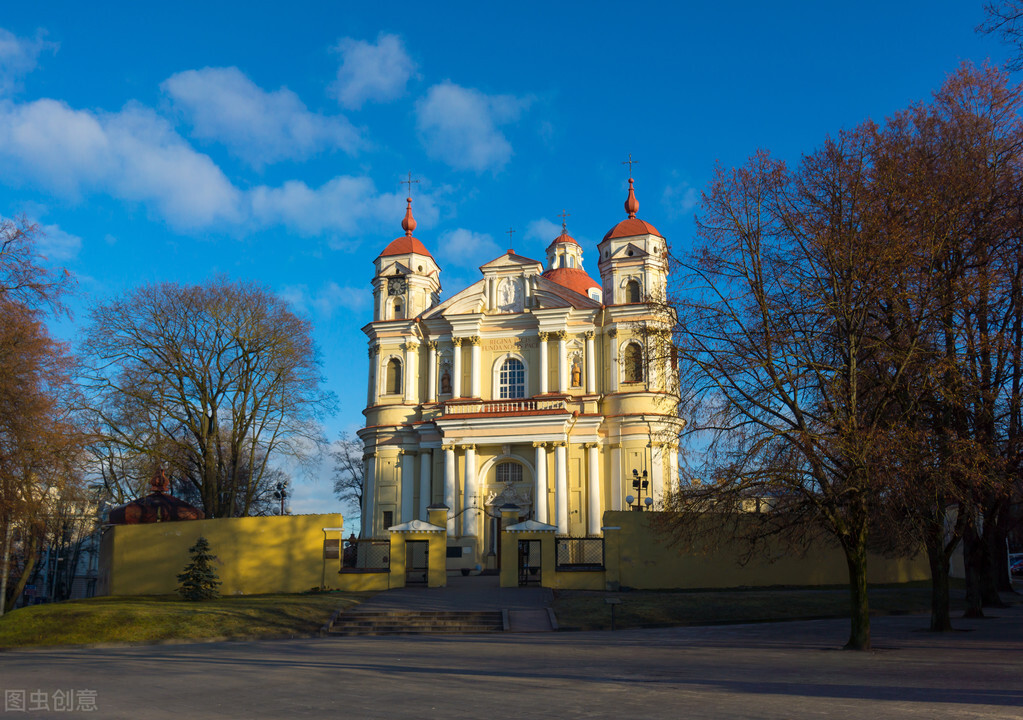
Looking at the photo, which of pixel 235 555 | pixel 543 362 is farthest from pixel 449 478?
pixel 235 555

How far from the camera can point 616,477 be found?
41375 millimetres

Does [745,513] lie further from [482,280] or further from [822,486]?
[482,280]

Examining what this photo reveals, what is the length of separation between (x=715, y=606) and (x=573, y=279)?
3864cm

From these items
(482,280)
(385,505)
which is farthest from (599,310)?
(385,505)

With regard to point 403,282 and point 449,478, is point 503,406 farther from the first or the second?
point 403,282

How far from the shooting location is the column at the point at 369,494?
43656mm

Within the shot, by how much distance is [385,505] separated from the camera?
143ft

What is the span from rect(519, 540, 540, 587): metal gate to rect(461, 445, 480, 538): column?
7.87 meters

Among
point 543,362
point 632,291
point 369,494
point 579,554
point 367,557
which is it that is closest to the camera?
point 579,554

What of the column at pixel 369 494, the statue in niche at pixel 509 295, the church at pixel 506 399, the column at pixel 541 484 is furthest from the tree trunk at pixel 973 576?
the column at pixel 369 494

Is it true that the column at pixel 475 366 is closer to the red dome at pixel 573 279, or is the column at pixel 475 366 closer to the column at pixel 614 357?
the column at pixel 614 357

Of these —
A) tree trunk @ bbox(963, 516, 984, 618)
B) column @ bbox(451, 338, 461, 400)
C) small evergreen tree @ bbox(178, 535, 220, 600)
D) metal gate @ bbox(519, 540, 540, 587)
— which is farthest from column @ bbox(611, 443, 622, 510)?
small evergreen tree @ bbox(178, 535, 220, 600)

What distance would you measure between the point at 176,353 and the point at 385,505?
13.6 metres

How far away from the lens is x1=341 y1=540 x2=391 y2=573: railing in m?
28.2
